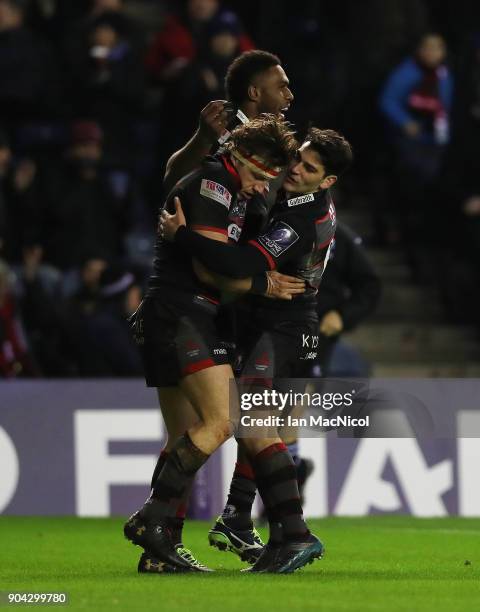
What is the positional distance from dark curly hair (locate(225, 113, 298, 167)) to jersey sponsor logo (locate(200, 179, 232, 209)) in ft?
0.67

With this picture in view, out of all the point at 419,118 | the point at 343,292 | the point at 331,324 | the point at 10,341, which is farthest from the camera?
the point at 419,118

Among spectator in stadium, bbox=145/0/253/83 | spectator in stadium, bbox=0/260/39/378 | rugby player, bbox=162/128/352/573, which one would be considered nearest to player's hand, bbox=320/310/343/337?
rugby player, bbox=162/128/352/573

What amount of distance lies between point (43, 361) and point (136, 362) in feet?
2.95

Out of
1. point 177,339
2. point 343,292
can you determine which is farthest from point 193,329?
point 343,292

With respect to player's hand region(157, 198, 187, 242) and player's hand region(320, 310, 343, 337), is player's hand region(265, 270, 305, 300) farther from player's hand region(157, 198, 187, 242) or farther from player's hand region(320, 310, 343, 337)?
player's hand region(320, 310, 343, 337)

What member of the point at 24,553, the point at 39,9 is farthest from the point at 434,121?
the point at 24,553

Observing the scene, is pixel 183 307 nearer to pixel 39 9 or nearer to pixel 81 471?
pixel 81 471

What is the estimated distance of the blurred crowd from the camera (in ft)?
44.3

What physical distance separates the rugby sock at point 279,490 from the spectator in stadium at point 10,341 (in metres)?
5.27

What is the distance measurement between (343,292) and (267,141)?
10.4ft

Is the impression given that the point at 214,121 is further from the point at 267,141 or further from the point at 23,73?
the point at 23,73

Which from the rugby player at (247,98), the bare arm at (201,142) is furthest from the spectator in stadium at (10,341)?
the rugby player at (247,98)

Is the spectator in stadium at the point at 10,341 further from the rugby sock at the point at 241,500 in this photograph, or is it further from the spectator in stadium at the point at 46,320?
the rugby sock at the point at 241,500

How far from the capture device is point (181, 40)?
14.9 metres
